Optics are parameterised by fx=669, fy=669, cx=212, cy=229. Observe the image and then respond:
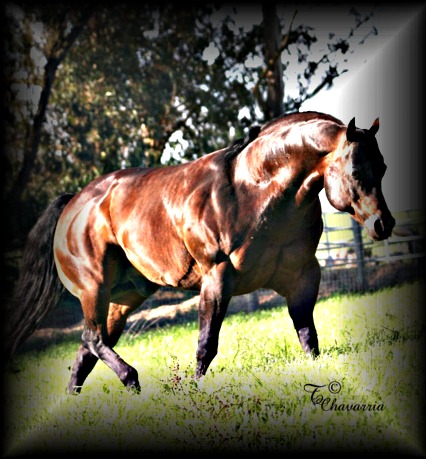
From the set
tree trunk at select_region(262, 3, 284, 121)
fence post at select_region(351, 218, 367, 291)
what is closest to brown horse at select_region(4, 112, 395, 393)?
tree trunk at select_region(262, 3, 284, 121)

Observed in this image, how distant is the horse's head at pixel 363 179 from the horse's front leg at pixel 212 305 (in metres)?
0.66

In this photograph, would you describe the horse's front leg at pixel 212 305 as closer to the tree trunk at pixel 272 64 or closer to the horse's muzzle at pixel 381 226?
the horse's muzzle at pixel 381 226

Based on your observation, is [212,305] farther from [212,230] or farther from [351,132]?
[351,132]

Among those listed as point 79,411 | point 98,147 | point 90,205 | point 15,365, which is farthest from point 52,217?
point 79,411

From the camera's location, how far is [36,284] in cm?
399

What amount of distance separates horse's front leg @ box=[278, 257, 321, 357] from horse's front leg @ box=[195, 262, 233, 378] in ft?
1.11

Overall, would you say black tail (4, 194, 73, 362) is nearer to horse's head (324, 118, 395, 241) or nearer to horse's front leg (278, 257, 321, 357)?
horse's front leg (278, 257, 321, 357)

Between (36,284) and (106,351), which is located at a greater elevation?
(36,284)

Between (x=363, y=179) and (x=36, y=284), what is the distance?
83.6 inches

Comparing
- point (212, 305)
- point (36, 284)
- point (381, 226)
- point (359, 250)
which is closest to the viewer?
point (381, 226)

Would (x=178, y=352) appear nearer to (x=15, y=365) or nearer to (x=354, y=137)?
(x=15, y=365)

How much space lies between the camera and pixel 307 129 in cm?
301

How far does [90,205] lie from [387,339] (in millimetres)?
1846
